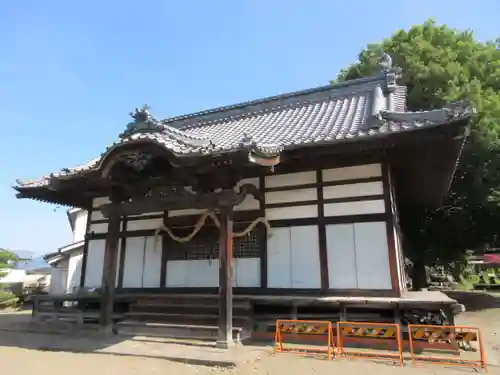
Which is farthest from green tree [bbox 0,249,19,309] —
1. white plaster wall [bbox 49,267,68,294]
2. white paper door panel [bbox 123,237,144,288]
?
white paper door panel [bbox 123,237,144,288]

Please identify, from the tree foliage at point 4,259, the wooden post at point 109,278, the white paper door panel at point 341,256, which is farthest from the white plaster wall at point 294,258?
the tree foliage at point 4,259

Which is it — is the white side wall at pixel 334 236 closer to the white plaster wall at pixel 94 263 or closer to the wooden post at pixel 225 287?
the wooden post at pixel 225 287

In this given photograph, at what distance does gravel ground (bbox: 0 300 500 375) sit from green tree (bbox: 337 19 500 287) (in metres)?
9.59

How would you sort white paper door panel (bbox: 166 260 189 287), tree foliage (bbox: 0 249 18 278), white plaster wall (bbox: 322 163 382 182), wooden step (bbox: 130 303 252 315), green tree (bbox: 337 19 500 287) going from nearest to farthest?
wooden step (bbox: 130 303 252 315), white plaster wall (bbox: 322 163 382 182), white paper door panel (bbox: 166 260 189 287), green tree (bbox: 337 19 500 287), tree foliage (bbox: 0 249 18 278)

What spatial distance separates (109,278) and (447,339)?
746cm

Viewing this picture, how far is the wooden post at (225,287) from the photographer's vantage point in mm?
7242

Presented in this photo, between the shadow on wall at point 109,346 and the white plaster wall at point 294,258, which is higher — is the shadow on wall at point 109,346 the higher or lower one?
the lower one

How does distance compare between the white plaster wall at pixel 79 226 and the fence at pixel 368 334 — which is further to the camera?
the white plaster wall at pixel 79 226

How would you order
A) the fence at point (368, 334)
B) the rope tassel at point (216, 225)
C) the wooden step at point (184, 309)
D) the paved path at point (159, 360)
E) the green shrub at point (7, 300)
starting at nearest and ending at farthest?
the paved path at point (159, 360) < the fence at point (368, 334) < the wooden step at point (184, 309) < the rope tassel at point (216, 225) < the green shrub at point (7, 300)

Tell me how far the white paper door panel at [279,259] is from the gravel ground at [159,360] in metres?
1.86

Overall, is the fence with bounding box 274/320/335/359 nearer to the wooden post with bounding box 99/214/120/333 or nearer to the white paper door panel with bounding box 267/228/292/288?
the white paper door panel with bounding box 267/228/292/288

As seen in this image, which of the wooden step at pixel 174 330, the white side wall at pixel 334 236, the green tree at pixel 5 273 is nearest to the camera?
the wooden step at pixel 174 330

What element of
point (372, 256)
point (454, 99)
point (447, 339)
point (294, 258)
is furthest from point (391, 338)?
point (454, 99)

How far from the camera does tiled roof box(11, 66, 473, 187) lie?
7.38m
